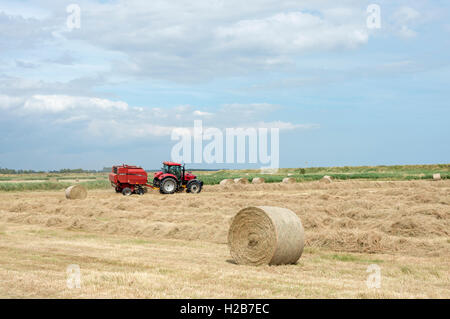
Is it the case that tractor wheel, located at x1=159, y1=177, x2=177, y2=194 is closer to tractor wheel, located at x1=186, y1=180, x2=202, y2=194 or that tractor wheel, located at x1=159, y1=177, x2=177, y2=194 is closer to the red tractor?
the red tractor

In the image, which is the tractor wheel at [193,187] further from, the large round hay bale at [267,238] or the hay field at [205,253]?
the large round hay bale at [267,238]

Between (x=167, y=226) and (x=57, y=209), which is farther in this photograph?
(x=57, y=209)

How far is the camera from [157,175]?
98.1ft

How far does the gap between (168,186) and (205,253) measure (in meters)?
17.4

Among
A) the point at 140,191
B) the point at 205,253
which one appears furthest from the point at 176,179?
the point at 205,253

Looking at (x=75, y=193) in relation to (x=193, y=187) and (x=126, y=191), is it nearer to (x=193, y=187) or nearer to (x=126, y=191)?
(x=126, y=191)

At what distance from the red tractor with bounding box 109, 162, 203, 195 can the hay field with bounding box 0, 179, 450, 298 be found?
782 centimetres

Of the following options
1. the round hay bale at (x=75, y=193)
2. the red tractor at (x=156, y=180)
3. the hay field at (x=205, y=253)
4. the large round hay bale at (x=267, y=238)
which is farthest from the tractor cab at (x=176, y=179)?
the large round hay bale at (x=267, y=238)

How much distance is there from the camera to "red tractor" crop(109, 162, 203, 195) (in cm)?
2908

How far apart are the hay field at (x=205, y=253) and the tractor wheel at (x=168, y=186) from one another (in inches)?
299
